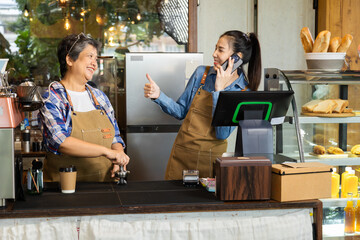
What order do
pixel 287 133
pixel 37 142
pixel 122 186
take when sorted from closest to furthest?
pixel 122 186, pixel 287 133, pixel 37 142

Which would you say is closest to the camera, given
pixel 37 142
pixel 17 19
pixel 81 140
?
pixel 81 140

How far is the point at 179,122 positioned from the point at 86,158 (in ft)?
5.62

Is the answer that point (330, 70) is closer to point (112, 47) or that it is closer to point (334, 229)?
point (334, 229)

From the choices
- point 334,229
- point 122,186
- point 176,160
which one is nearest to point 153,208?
point 122,186

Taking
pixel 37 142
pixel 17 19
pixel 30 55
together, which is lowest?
pixel 37 142

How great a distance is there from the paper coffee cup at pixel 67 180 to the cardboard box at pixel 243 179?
66 centimetres

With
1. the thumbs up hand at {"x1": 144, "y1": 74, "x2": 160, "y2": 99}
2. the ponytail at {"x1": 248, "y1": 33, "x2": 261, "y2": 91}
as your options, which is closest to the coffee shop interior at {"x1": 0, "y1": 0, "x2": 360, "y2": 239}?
the ponytail at {"x1": 248, "y1": 33, "x2": 261, "y2": 91}

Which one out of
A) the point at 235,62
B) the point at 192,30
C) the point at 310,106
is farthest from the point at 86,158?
the point at 192,30

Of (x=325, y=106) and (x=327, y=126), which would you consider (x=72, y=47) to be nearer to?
(x=325, y=106)

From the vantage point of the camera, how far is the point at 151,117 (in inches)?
171

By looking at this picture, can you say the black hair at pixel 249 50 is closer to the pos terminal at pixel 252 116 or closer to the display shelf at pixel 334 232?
the pos terminal at pixel 252 116

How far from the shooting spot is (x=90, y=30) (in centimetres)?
499

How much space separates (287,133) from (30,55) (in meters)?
2.94

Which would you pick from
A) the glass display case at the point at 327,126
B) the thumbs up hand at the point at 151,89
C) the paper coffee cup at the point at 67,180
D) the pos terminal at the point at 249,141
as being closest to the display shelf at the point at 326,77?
the glass display case at the point at 327,126
